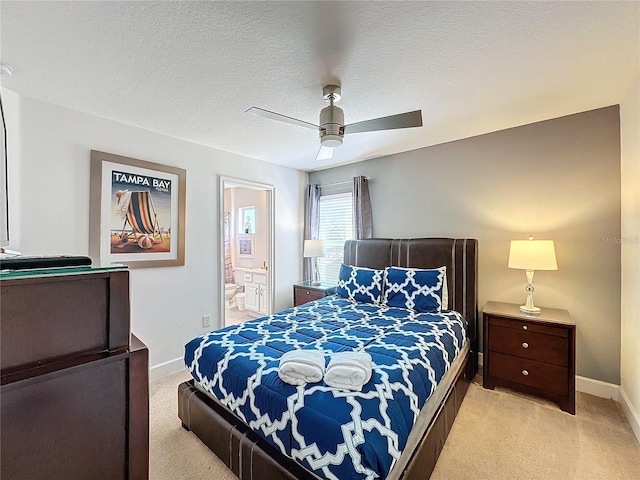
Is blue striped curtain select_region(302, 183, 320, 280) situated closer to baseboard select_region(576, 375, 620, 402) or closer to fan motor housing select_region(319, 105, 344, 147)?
fan motor housing select_region(319, 105, 344, 147)

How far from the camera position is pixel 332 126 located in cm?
211

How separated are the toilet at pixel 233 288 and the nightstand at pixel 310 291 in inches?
75.9

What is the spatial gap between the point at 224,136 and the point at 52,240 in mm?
1812

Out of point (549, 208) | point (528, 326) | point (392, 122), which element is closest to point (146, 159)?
point (392, 122)

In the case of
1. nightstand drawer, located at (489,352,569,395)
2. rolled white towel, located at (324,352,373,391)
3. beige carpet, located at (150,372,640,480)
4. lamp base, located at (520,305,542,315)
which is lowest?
beige carpet, located at (150,372,640,480)

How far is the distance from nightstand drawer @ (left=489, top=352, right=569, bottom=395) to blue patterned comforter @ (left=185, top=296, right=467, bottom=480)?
1.34 ft

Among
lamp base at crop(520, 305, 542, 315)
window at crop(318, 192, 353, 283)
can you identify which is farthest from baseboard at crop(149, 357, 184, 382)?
lamp base at crop(520, 305, 542, 315)

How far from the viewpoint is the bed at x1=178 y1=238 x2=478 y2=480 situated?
1.29 m

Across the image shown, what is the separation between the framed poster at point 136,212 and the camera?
2662 millimetres

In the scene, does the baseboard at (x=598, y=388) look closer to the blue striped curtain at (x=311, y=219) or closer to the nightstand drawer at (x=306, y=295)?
the nightstand drawer at (x=306, y=295)

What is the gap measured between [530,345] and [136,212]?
3885 mm

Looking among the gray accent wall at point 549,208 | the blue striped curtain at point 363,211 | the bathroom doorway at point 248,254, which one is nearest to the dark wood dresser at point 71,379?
the gray accent wall at point 549,208

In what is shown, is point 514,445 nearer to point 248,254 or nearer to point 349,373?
point 349,373

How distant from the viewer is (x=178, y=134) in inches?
122
